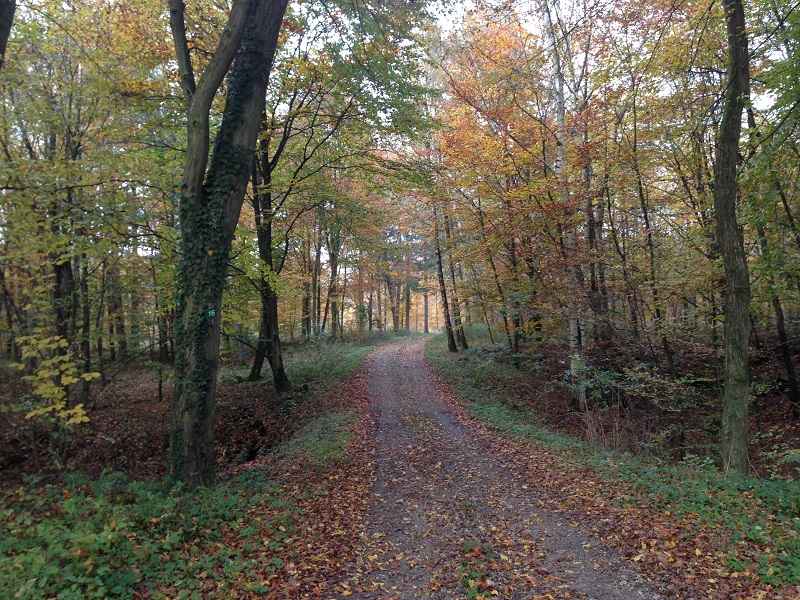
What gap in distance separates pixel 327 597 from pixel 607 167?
1209 centimetres

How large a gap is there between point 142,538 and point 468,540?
12.1 feet

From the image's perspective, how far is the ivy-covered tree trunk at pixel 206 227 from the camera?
6246 mm

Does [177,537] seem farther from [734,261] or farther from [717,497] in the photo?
[734,261]

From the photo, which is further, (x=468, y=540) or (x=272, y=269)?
(x=272, y=269)

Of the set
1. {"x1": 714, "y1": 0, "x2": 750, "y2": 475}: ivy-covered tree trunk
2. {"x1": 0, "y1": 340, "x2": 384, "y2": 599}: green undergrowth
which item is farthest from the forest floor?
{"x1": 714, "y1": 0, "x2": 750, "y2": 475}: ivy-covered tree trunk

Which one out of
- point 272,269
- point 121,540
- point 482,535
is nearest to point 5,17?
point 121,540

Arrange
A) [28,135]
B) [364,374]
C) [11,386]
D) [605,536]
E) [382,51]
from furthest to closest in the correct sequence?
1. [364,374]
2. [28,135]
3. [382,51]
4. [11,386]
5. [605,536]

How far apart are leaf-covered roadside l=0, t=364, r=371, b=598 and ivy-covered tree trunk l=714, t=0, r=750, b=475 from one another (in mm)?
6110

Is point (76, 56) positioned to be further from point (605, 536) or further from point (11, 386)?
point (605, 536)

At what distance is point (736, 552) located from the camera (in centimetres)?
441

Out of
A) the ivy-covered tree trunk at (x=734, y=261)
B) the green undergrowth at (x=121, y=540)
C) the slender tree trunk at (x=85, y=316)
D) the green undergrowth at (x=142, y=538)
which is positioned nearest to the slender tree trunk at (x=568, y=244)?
the ivy-covered tree trunk at (x=734, y=261)

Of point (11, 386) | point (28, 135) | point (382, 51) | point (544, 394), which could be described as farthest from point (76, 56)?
point (544, 394)

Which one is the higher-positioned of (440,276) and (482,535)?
(440,276)

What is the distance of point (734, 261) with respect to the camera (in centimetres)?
688
